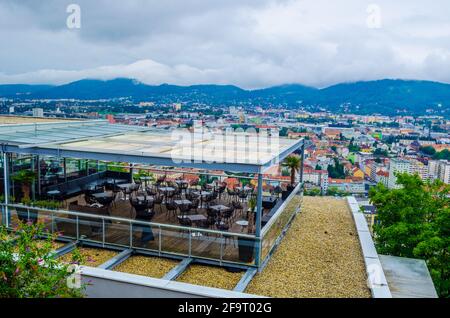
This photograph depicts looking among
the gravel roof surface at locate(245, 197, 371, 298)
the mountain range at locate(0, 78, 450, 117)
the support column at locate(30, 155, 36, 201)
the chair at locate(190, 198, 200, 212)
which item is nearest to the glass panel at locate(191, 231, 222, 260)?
the gravel roof surface at locate(245, 197, 371, 298)

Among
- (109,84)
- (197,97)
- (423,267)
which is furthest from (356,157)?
(423,267)

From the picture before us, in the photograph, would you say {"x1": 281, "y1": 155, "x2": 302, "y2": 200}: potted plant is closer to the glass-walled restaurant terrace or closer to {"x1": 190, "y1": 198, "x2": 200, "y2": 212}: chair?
the glass-walled restaurant terrace

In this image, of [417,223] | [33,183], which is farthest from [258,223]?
[33,183]

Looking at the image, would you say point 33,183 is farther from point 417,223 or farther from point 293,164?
point 417,223

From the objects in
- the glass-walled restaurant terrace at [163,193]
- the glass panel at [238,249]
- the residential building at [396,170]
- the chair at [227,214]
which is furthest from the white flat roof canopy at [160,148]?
the residential building at [396,170]

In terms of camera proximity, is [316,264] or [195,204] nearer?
[316,264]

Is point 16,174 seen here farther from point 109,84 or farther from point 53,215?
point 109,84
